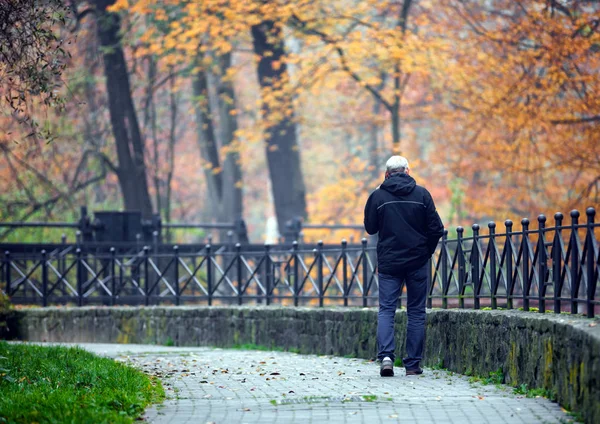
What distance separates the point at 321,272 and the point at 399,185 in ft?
17.3

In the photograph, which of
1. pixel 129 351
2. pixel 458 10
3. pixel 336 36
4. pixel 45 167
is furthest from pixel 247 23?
pixel 129 351

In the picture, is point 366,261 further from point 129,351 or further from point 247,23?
point 247,23

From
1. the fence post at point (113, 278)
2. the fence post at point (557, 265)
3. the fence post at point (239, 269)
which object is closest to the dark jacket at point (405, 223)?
the fence post at point (557, 265)

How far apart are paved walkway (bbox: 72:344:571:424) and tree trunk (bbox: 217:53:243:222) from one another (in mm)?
17903

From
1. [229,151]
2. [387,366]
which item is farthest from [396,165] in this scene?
[229,151]

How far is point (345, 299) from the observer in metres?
14.4

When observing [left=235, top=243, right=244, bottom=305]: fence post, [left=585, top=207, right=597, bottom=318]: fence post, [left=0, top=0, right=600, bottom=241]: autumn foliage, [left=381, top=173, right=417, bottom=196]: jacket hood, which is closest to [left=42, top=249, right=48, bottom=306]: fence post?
[left=0, top=0, right=600, bottom=241]: autumn foliage

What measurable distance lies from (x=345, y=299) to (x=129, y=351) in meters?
3.02

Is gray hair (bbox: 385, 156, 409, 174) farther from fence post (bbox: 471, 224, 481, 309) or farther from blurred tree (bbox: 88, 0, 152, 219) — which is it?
blurred tree (bbox: 88, 0, 152, 219)

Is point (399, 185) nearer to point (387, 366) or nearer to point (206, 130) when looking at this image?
point (387, 366)

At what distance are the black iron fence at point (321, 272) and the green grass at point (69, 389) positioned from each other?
3.25m

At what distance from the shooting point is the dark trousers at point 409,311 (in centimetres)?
990

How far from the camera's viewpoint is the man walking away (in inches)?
384

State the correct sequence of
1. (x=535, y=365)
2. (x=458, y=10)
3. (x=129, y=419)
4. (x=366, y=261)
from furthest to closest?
(x=458, y=10) < (x=366, y=261) < (x=535, y=365) < (x=129, y=419)
